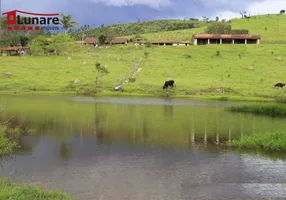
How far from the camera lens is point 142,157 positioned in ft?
87.1

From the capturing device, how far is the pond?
20.4 m

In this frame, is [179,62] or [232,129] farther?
[179,62]

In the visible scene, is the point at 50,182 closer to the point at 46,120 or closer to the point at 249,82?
the point at 46,120

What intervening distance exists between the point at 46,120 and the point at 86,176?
20.4 m

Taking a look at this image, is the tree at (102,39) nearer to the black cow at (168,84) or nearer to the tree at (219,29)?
the tree at (219,29)

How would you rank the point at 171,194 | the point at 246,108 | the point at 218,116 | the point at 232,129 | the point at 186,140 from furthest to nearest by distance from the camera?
the point at 246,108
the point at 218,116
the point at 232,129
the point at 186,140
the point at 171,194

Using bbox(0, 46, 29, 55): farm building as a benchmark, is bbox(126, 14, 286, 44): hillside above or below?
above

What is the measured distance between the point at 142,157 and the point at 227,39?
356 feet

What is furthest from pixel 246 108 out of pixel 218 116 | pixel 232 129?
pixel 232 129

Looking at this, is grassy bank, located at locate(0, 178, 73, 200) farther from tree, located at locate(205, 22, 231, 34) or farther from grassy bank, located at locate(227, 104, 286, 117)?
tree, located at locate(205, 22, 231, 34)

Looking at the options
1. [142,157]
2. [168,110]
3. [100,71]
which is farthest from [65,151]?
[100,71]

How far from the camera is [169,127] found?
39094mm

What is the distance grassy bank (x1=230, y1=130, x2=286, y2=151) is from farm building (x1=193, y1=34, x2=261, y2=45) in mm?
99644

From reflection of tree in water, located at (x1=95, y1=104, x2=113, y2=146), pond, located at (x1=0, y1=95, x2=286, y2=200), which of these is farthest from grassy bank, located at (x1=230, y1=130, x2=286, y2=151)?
reflection of tree in water, located at (x1=95, y1=104, x2=113, y2=146)
